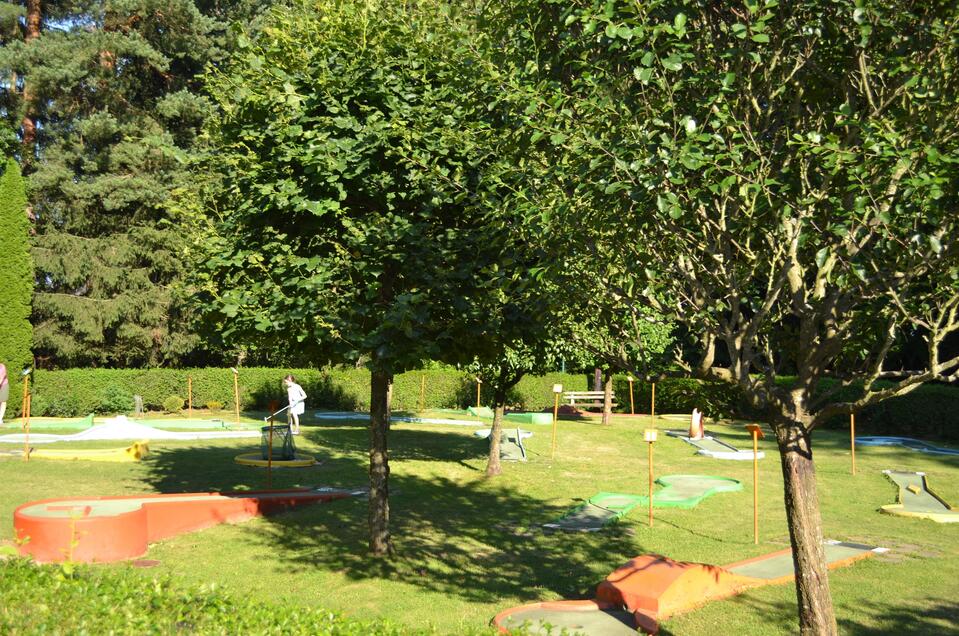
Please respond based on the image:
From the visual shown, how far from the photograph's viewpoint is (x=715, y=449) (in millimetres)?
24156

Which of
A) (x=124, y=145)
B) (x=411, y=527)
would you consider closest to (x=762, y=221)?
(x=411, y=527)

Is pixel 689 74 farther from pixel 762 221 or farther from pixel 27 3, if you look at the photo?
pixel 27 3

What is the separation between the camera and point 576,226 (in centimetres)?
795

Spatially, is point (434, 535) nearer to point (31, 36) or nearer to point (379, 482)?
point (379, 482)

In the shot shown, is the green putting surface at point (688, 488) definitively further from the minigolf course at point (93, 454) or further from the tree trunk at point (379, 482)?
the minigolf course at point (93, 454)

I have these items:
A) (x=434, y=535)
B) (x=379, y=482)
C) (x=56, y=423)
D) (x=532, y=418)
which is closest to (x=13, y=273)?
(x=56, y=423)

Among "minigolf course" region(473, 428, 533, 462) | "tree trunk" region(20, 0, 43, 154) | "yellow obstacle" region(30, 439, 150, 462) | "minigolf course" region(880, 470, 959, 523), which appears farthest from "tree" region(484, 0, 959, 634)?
"tree trunk" region(20, 0, 43, 154)

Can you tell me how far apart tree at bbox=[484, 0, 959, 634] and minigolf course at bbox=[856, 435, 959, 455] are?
65.0ft

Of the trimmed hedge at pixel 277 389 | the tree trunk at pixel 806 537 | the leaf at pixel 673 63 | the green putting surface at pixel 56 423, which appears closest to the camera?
the leaf at pixel 673 63

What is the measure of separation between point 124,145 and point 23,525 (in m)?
30.2

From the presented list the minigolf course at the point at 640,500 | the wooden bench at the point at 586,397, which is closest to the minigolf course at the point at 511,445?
the minigolf course at the point at 640,500

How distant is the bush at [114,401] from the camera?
1272 inches

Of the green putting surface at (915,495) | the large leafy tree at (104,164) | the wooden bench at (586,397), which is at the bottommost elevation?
the green putting surface at (915,495)

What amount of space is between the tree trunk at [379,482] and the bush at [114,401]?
24.0 m
